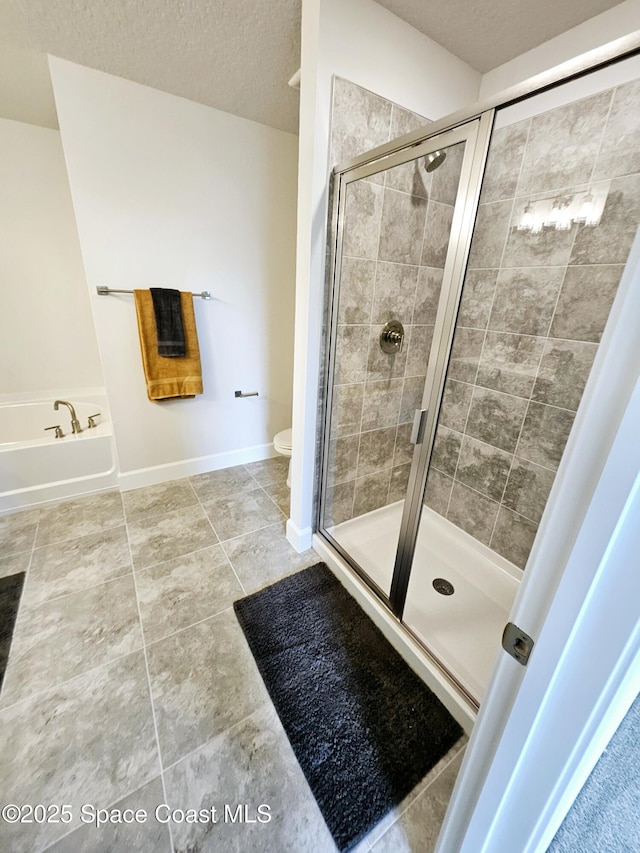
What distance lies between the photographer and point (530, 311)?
155cm

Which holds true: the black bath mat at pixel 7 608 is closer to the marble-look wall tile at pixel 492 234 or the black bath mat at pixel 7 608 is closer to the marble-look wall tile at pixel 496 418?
the marble-look wall tile at pixel 496 418

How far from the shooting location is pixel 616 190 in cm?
125

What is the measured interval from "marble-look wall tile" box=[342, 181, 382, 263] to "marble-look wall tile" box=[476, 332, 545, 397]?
30.4 inches

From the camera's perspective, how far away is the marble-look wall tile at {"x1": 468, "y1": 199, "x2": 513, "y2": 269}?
1.58 meters

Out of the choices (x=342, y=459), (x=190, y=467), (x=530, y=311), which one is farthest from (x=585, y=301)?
(x=190, y=467)

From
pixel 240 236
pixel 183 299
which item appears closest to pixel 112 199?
pixel 183 299

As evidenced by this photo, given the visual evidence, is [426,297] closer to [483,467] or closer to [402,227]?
[402,227]

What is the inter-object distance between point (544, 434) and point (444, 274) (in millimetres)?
971

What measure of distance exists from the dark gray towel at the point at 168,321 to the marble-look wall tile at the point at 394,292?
1.30 meters

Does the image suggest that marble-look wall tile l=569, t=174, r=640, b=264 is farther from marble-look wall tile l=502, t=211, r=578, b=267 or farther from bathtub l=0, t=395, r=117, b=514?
bathtub l=0, t=395, r=117, b=514

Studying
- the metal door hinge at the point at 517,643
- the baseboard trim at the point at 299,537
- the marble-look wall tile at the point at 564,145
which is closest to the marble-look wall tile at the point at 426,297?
the marble-look wall tile at the point at 564,145

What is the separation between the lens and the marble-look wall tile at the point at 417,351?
1813 millimetres

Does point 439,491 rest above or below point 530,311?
below

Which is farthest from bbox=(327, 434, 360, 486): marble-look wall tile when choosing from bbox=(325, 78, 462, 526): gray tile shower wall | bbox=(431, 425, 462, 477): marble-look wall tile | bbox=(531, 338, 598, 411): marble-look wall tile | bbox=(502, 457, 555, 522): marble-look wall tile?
bbox=(531, 338, 598, 411): marble-look wall tile
